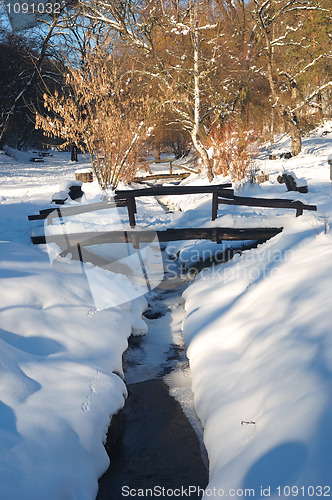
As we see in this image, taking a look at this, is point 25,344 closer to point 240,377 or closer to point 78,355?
point 78,355

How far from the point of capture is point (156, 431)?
4.02 meters

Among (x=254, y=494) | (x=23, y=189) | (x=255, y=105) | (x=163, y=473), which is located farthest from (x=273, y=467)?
(x=255, y=105)

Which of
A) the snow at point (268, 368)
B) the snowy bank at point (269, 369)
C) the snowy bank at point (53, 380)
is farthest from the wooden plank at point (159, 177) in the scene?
the snowy bank at point (53, 380)

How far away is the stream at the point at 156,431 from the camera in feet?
11.1

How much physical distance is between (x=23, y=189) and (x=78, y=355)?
1073 centimetres

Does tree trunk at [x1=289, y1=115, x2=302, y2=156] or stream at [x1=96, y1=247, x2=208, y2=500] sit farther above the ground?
tree trunk at [x1=289, y1=115, x2=302, y2=156]

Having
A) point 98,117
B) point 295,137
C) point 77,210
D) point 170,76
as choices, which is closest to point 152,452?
point 77,210

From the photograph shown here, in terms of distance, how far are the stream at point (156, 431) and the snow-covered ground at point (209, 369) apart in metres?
0.17

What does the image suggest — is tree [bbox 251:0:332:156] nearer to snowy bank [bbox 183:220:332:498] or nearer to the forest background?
the forest background

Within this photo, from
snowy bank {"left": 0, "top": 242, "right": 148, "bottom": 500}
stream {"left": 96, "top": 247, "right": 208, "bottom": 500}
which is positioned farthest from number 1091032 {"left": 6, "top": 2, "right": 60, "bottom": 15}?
stream {"left": 96, "top": 247, "right": 208, "bottom": 500}

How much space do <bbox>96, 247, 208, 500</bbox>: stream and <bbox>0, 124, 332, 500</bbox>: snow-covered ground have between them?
17 centimetres

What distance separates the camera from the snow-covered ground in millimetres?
2723

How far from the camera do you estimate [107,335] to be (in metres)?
5.05

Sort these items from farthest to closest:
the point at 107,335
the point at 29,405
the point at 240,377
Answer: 1. the point at 107,335
2. the point at 240,377
3. the point at 29,405
